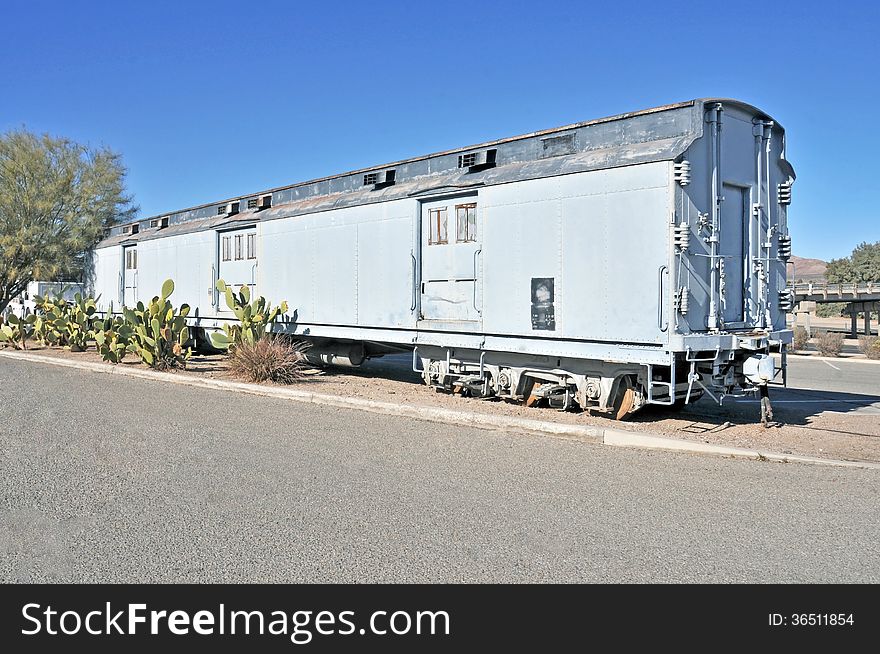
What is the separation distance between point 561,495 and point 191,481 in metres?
3.07

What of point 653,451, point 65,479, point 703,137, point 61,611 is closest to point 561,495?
point 653,451

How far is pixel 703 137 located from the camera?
8.40 meters

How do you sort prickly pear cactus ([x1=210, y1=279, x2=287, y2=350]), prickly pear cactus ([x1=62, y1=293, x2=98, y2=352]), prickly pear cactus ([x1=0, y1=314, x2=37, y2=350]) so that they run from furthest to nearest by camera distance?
prickly pear cactus ([x1=0, y1=314, x2=37, y2=350]), prickly pear cactus ([x1=62, y1=293, x2=98, y2=352]), prickly pear cactus ([x1=210, y1=279, x2=287, y2=350])

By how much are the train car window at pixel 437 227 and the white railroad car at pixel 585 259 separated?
0.08ft

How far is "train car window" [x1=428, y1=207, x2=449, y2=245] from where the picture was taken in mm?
10703

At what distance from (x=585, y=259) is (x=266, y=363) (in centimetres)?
576

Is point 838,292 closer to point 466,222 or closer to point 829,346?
point 829,346

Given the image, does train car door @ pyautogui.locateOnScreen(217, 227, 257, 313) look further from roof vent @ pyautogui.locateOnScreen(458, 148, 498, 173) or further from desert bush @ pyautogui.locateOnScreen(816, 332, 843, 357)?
desert bush @ pyautogui.locateOnScreen(816, 332, 843, 357)

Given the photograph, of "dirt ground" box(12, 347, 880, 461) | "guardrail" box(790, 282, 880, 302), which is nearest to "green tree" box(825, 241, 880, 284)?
"guardrail" box(790, 282, 880, 302)

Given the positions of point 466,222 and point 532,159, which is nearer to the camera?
point 532,159

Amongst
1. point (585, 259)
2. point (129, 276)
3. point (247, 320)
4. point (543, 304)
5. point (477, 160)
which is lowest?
point (247, 320)

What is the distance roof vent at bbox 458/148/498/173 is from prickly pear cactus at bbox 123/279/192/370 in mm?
6393

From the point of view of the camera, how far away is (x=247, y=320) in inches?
522

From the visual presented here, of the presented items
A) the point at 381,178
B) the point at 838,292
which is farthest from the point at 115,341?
the point at 838,292
